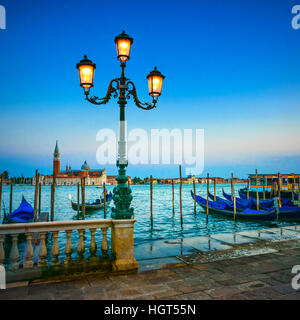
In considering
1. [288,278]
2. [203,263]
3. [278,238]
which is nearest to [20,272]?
[203,263]

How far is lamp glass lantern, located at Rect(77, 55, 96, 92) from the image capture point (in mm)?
3947

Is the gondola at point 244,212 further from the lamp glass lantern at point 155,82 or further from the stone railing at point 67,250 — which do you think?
the stone railing at point 67,250

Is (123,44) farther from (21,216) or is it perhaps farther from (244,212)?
(244,212)

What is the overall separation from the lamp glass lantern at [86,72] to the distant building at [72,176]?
116005 mm

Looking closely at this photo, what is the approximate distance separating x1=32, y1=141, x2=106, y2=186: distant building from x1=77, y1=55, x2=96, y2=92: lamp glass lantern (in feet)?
381

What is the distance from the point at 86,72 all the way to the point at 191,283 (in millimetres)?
3696

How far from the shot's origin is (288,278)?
11.0 ft

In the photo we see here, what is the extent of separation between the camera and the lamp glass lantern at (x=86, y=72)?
3.95 metres

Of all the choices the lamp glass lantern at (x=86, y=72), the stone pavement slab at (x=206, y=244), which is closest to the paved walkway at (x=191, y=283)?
the stone pavement slab at (x=206, y=244)

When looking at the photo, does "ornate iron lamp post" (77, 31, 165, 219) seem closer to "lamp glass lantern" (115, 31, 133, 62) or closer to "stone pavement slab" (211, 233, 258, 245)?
"lamp glass lantern" (115, 31, 133, 62)

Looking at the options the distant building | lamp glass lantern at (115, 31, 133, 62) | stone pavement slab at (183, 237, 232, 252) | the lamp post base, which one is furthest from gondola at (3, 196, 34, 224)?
the distant building
